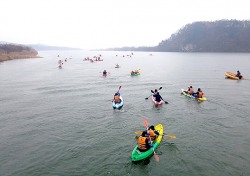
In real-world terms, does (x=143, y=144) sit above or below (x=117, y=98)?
below

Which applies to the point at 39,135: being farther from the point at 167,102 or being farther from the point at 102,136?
the point at 167,102

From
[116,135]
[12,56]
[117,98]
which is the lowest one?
[116,135]

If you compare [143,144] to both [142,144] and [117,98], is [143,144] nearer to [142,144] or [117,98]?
[142,144]

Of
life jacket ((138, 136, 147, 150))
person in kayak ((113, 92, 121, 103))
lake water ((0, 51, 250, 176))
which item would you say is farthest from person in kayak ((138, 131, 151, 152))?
person in kayak ((113, 92, 121, 103))

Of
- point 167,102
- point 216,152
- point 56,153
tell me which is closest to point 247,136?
point 216,152

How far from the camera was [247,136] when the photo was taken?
22125mm

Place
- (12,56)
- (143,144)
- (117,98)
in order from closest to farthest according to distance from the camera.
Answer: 1. (143,144)
2. (117,98)
3. (12,56)

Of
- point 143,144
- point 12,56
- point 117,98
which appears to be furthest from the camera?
point 12,56

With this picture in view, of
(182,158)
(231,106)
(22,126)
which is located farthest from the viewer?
(231,106)

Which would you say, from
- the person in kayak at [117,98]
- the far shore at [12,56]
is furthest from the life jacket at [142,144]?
the far shore at [12,56]

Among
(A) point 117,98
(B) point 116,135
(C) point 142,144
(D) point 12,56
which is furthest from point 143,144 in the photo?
(D) point 12,56

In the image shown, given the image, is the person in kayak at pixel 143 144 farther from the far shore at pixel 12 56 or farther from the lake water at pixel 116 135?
the far shore at pixel 12 56

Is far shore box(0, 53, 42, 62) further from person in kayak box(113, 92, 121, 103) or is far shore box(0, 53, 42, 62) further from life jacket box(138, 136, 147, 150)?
life jacket box(138, 136, 147, 150)

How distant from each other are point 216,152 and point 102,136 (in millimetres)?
10735
